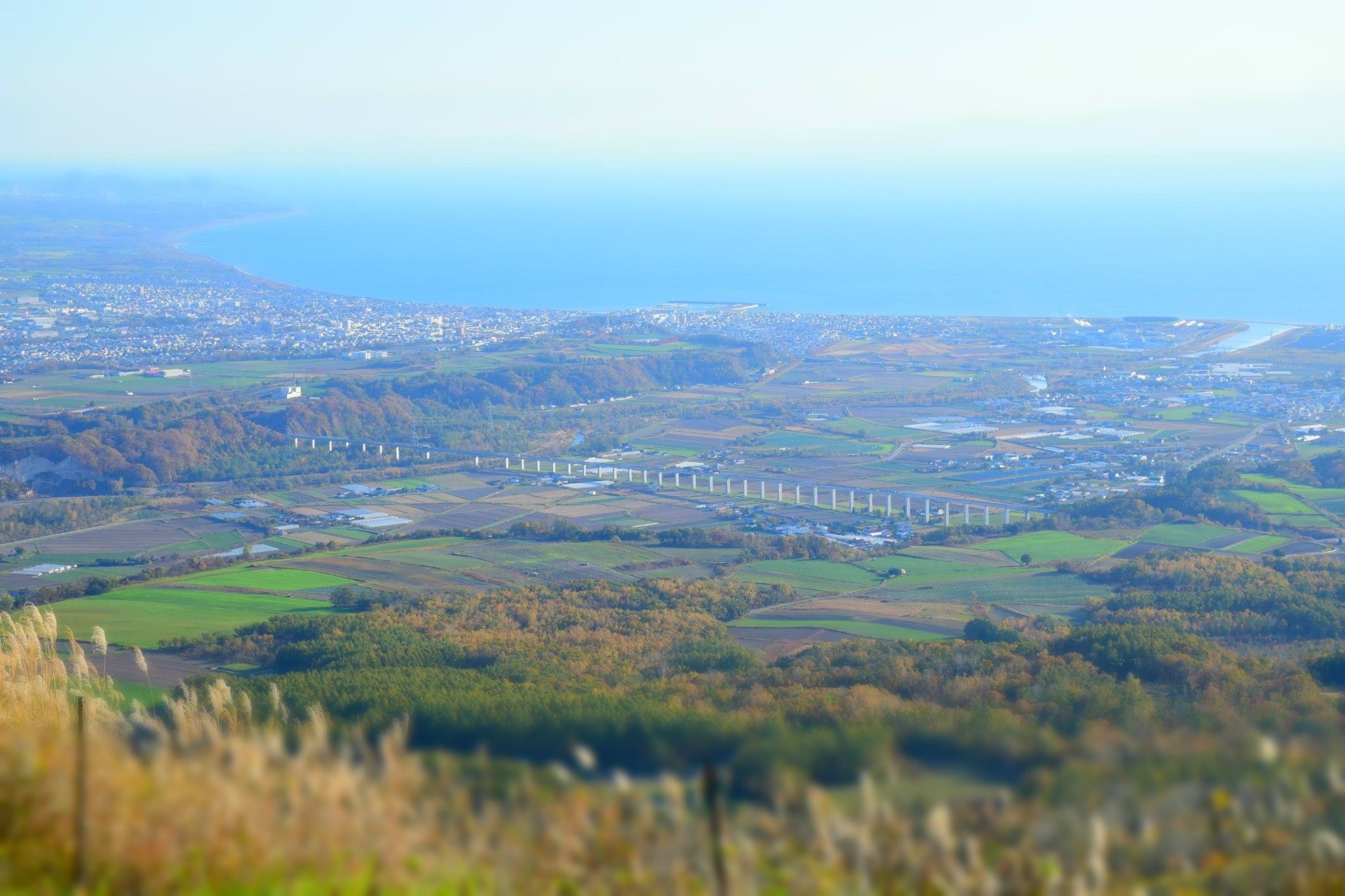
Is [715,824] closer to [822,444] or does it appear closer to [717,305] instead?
[822,444]

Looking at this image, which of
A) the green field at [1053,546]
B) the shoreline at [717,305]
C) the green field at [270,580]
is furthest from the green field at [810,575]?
the shoreline at [717,305]

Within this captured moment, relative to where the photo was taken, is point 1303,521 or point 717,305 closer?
point 1303,521

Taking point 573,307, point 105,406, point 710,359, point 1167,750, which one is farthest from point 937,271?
point 1167,750

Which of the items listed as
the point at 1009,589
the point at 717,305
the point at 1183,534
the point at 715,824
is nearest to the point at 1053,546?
the point at 1183,534

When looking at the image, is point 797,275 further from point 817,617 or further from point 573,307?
→ point 817,617

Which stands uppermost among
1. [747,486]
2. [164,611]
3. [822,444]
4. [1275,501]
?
[822,444]

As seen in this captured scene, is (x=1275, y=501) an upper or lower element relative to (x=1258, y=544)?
upper

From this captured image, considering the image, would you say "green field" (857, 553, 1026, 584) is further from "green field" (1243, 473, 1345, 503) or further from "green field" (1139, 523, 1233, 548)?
"green field" (1243, 473, 1345, 503)
